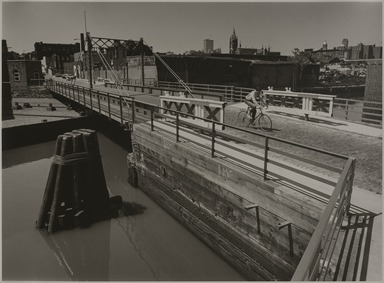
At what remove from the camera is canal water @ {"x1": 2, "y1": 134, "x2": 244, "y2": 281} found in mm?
7738

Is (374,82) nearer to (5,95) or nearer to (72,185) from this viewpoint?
(72,185)

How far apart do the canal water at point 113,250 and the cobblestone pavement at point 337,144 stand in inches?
141

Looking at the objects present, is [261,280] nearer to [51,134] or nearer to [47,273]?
[47,273]

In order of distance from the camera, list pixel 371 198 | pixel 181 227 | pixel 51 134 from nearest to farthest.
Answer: pixel 371 198
pixel 181 227
pixel 51 134

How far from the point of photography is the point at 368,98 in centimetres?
1541

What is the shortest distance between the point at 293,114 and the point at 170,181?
7.67 meters

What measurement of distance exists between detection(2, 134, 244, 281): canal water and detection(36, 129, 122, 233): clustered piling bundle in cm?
38

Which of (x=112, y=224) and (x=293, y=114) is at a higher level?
(x=293, y=114)

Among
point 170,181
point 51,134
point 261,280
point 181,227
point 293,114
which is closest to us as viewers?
point 261,280

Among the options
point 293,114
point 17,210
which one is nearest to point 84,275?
point 17,210

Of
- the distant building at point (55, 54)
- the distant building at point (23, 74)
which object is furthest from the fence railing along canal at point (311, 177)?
the distant building at point (55, 54)

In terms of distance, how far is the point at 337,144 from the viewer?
31.1ft

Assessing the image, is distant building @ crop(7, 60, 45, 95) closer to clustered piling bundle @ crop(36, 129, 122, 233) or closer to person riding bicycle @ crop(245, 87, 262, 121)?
clustered piling bundle @ crop(36, 129, 122, 233)

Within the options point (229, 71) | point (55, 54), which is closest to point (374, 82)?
point (229, 71)
